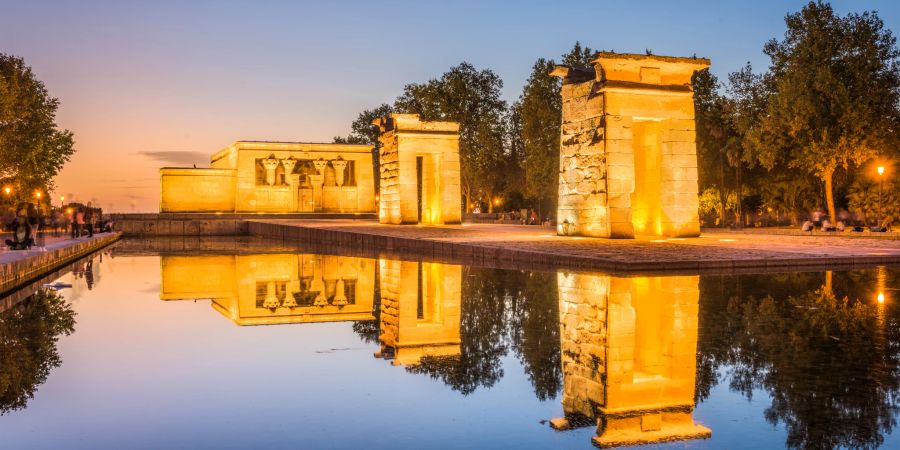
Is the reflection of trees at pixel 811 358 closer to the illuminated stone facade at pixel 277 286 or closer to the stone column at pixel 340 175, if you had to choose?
the illuminated stone facade at pixel 277 286

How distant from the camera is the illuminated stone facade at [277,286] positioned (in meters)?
9.23

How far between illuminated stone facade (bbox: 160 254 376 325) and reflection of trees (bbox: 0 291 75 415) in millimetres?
1677

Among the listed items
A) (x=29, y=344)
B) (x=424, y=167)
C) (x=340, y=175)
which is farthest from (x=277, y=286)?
(x=340, y=175)

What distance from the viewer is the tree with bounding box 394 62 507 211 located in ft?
162

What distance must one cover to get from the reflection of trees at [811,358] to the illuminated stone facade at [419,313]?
2207 millimetres

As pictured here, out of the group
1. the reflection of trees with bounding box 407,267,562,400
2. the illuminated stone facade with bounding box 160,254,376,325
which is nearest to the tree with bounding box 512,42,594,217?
the illuminated stone facade with bounding box 160,254,376,325

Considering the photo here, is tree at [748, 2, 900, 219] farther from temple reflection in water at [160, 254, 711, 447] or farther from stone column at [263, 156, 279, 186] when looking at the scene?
stone column at [263, 156, 279, 186]

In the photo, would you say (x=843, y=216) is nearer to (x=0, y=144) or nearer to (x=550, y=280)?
(x=550, y=280)

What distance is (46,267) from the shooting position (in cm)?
1516

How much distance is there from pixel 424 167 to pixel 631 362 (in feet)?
93.8

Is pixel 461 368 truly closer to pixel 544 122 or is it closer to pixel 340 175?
pixel 544 122

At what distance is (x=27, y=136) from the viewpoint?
38.9m

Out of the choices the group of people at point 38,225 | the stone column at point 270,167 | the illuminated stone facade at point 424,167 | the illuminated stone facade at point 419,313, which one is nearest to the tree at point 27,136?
the group of people at point 38,225

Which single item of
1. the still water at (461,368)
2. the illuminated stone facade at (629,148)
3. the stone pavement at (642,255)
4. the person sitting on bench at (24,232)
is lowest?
the still water at (461,368)
